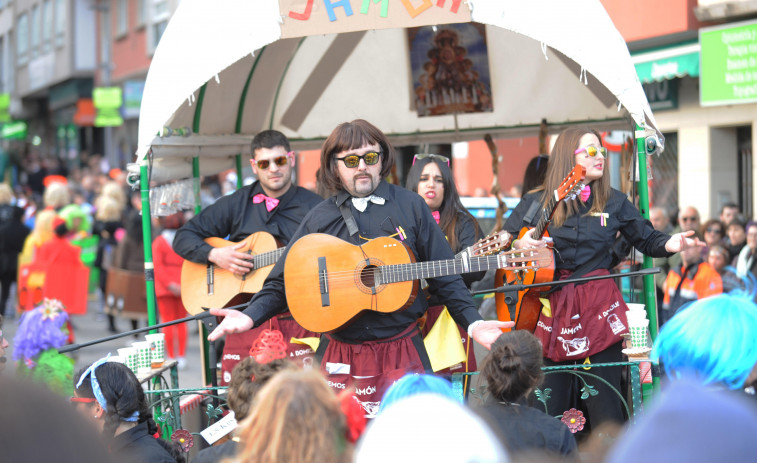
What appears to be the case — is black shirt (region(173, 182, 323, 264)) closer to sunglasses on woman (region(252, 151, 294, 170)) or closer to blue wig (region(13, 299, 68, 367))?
sunglasses on woman (region(252, 151, 294, 170))

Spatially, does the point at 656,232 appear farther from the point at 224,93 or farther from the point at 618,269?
the point at 224,93

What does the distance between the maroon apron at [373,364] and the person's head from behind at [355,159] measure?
2.38 ft

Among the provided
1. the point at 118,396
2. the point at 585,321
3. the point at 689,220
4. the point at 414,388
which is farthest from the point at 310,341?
the point at 689,220

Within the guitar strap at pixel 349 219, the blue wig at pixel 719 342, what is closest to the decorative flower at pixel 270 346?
the guitar strap at pixel 349 219

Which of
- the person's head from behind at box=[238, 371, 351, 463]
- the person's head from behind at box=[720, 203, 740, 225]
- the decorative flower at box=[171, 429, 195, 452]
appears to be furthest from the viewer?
the person's head from behind at box=[720, 203, 740, 225]

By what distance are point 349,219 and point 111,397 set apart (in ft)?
4.53

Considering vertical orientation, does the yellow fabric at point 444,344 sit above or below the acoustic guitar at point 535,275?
below

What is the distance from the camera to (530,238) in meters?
4.65

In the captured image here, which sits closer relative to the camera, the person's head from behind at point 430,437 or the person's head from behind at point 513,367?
the person's head from behind at point 430,437

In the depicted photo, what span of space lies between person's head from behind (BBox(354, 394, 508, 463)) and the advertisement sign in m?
10.7

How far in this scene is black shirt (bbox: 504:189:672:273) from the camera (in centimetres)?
493

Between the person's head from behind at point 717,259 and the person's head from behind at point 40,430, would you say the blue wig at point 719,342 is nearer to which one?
the person's head from behind at point 40,430

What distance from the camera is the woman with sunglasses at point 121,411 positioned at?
3.56 metres

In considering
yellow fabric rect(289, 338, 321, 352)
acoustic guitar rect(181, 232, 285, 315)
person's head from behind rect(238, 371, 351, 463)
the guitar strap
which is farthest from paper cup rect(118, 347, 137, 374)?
person's head from behind rect(238, 371, 351, 463)
